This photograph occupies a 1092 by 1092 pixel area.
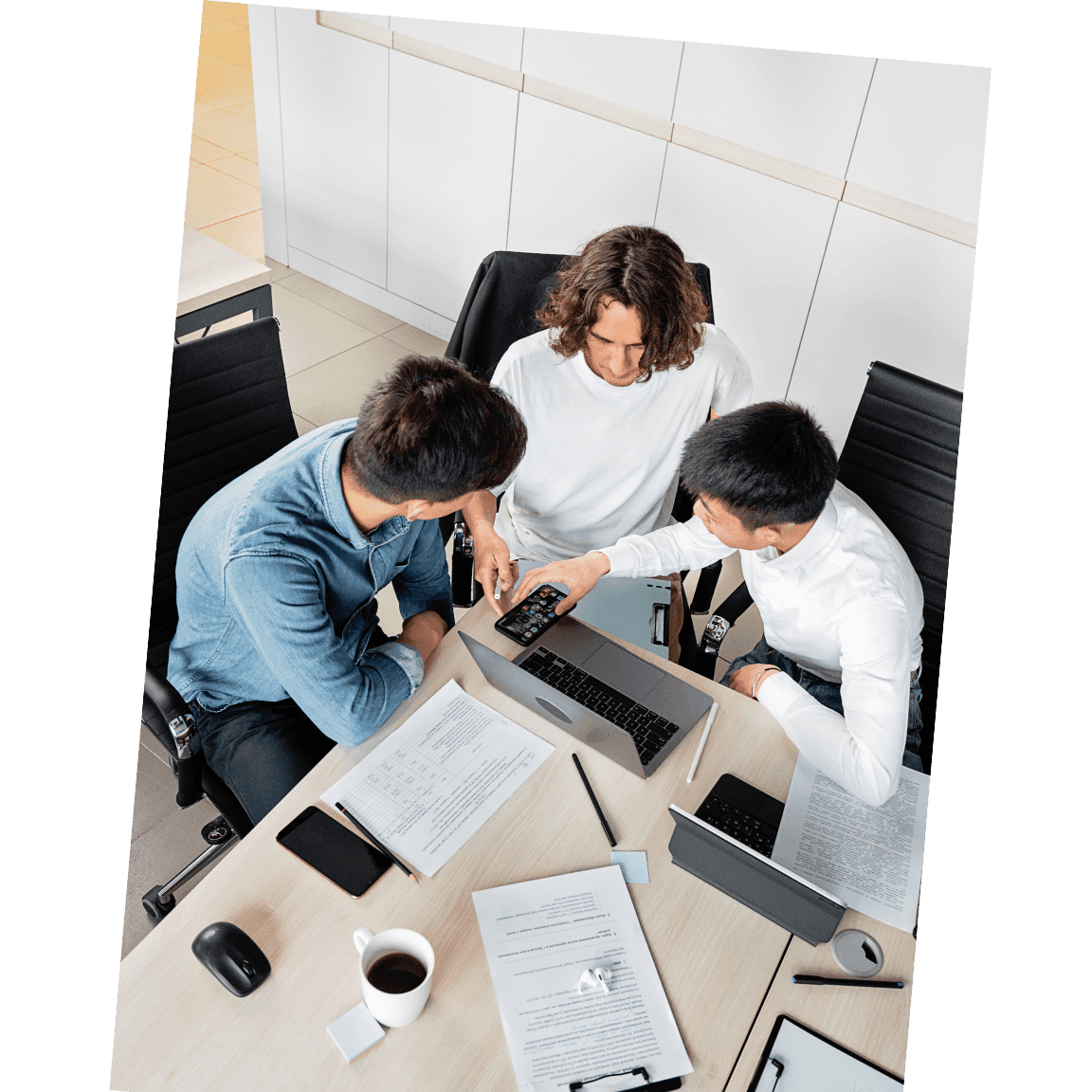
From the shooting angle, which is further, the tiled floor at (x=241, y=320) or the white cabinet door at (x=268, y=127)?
the white cabinet door at (x=268, y=127)

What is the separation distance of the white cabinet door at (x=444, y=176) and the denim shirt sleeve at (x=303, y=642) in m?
1.90

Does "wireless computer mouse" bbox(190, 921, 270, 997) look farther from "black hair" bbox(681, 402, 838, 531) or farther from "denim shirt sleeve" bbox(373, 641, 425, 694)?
"black hair" bbox(681, 402, 838, 531)

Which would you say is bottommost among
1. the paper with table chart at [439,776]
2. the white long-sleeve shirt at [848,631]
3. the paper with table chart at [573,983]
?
the paper with table chart at [573,983]

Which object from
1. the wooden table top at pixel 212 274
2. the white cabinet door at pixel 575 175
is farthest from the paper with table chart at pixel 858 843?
the wooden table top at pixel 212 274

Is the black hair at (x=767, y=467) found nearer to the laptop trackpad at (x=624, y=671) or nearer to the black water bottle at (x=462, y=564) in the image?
the laptop trackpad at (x=624, y=671)

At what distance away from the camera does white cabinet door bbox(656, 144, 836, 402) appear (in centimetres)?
249

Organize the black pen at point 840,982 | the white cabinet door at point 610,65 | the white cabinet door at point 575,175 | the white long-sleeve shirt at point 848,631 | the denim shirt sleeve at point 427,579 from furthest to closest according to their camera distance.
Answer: the white cabinet door at point 575,175 < the white cabinet door at point 610,65 < the denim shirt sleeve at point 427,579 < the white long-sleeve shirt at point 848,631 < the black pen at point 840,982

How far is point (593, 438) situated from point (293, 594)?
0.99 m

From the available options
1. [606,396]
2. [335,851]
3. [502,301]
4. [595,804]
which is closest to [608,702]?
[595,804]

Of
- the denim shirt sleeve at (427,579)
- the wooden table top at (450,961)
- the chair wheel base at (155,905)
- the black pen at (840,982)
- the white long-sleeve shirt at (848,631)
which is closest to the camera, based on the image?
the wooden table top at (450,961)

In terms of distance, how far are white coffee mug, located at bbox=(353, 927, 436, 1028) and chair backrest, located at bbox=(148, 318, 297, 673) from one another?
95 centimetres

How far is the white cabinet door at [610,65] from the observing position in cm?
248

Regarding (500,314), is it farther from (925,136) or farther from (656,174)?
(925,136)

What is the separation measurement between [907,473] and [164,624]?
190cm
